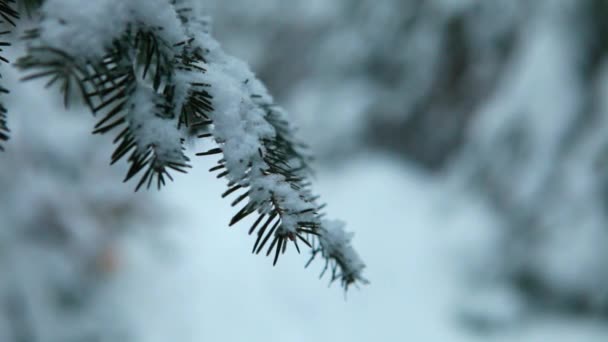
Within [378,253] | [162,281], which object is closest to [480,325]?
[378,253]

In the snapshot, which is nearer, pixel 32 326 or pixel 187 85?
pixel 187 85

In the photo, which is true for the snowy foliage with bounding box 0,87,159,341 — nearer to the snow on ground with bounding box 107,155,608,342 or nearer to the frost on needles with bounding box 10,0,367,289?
the snow on ground with bounding box 107,155,608,342

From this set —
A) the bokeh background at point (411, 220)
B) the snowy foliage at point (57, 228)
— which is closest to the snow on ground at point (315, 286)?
the bokeh background at point (411, 220)

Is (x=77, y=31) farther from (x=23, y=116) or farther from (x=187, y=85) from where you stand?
(x=23, y=116)

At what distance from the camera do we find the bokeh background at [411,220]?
2.60 m

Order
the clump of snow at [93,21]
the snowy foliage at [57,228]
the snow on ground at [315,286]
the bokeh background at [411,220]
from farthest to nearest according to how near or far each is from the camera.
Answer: the snow on ground at [315,286] → the bokeh background at [411,220] → the snowy foliage at [57,228] → the clump of snow at [93,21]

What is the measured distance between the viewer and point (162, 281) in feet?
10.2

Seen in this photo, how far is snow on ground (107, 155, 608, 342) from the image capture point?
114 inches

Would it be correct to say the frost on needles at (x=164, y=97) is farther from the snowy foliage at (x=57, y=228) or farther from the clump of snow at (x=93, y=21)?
the snowy foliage at (x=57, y=228)

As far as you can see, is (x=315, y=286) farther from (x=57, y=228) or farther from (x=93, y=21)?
(x=93, y=21)

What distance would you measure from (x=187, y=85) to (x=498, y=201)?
3.28m

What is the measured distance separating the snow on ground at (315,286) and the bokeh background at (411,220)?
11mm

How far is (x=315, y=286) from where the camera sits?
3.36 m

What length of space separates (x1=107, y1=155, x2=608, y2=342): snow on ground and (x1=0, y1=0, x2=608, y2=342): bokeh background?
1 centimetres
